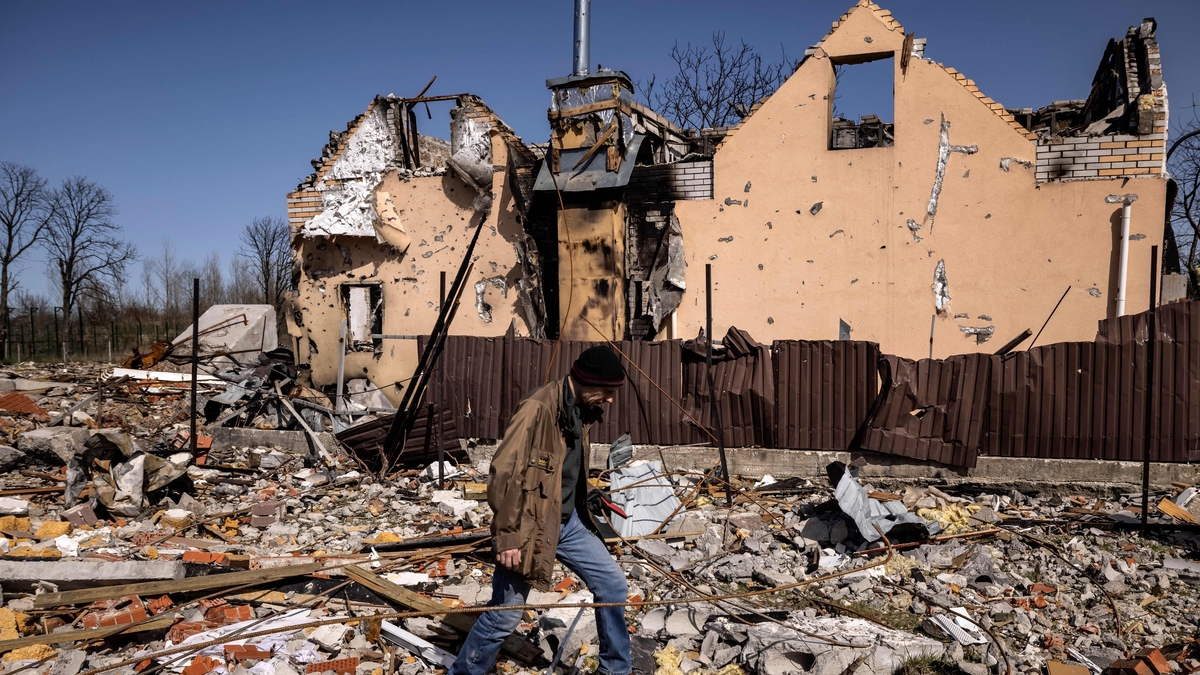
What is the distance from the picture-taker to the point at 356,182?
40.4 ft

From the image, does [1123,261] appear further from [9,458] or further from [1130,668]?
[9,458]

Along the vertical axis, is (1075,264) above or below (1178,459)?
above

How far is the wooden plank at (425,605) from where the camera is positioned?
428 centimetres

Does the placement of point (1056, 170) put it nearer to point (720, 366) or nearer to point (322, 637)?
point (720, 366)

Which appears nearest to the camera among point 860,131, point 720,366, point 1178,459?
point 1178,459

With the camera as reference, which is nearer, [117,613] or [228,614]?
[117,613]

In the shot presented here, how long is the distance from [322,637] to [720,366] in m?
5.24

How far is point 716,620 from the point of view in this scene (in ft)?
15.1

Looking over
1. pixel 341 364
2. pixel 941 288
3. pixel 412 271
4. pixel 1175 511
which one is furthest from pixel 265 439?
pixel 1175 511

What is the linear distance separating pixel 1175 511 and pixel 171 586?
8.01 m

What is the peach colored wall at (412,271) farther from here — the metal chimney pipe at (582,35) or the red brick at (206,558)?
the red brick at (206,558)

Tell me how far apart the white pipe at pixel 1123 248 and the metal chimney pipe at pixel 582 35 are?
849cm

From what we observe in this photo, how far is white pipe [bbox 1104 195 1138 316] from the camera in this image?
888 centimetres

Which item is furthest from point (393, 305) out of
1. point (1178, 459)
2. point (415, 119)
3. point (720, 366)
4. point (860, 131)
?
point (1178, 459)
